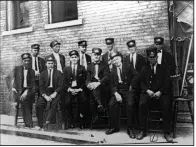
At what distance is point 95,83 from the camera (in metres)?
4.19

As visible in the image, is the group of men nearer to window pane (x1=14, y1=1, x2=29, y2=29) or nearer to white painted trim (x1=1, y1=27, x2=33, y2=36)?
white painted trim (x1=1, y1=27, x2=33, y2=36)

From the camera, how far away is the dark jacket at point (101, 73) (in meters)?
4.12

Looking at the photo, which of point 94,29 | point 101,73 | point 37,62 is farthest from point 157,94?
point 37,62

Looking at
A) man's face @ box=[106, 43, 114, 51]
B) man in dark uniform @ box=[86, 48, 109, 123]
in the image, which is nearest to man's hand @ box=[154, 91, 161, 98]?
man in dark uniform @ box=[86, 48, 109, 123]

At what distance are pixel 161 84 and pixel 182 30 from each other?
94 cm

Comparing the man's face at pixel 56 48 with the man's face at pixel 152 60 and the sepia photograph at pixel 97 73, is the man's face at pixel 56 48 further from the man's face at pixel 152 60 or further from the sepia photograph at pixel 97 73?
the man's face at pixel 152 60

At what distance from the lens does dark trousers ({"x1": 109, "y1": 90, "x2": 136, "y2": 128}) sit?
Answer: 3.96 m

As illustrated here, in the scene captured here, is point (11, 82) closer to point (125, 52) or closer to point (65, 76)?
point (65, 76)

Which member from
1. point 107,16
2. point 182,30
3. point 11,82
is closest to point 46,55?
point 11,82

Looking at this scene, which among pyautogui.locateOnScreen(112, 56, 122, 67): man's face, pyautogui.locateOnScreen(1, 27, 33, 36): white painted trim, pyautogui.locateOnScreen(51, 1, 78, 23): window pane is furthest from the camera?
pyautogui.locateOnScreen(1, 27, 33, 36): white painted trim

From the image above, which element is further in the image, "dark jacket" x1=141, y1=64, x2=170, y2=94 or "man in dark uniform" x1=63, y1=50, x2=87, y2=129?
"man in dark uniform" x1=63, y1=50, x2=87, y2=129

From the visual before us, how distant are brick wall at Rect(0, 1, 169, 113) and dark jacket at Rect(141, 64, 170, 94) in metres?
0.42

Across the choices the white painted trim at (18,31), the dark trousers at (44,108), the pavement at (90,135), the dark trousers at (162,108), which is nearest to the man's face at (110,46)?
the dark trousers at (162,108)

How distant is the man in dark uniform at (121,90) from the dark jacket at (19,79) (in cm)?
166
